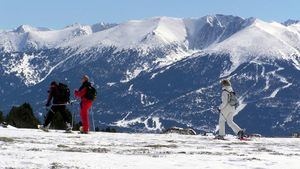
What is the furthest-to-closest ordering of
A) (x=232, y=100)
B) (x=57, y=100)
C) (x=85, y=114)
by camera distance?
1. (x=57, y=100)
2. (x=85, y=114)
3. (x=232, y=100)

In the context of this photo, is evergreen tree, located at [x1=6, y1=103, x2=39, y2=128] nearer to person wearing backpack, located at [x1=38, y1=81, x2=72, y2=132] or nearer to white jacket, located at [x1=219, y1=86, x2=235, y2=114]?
person wearing backpack, located at [x1=38, y1=81, x2=72, y2=132]

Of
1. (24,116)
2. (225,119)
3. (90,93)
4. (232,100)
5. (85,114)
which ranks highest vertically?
(24,116)

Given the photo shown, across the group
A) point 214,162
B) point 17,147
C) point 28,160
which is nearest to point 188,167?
point 214,162

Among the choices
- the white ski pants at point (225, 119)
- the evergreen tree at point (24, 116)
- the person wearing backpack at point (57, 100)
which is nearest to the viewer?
the white ski pants at point (225, 119)

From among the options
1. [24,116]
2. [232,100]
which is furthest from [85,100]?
[24,116]

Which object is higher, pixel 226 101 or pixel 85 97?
pixel 85 97

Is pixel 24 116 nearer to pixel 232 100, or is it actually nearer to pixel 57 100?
pixel 57 100

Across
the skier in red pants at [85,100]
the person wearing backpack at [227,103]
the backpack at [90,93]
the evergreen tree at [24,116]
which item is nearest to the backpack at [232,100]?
the person wearing backpack at [227,103]

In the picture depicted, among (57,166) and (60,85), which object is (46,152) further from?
(60,85)

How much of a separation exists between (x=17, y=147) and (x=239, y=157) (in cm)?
495

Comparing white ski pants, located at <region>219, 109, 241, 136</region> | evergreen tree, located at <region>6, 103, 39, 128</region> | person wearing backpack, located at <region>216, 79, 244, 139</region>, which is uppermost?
evergreen tree, located at <region>6, 103, 39, 128</region>

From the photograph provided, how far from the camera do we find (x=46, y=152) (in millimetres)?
13242

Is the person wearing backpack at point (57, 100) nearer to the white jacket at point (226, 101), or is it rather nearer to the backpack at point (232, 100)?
the white jacket at point (226, 101)

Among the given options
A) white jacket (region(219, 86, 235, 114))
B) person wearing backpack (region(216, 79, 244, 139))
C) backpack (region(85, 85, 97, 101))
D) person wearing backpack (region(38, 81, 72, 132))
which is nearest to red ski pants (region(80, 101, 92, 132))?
backpack (region(85, 85, 97, 101))
